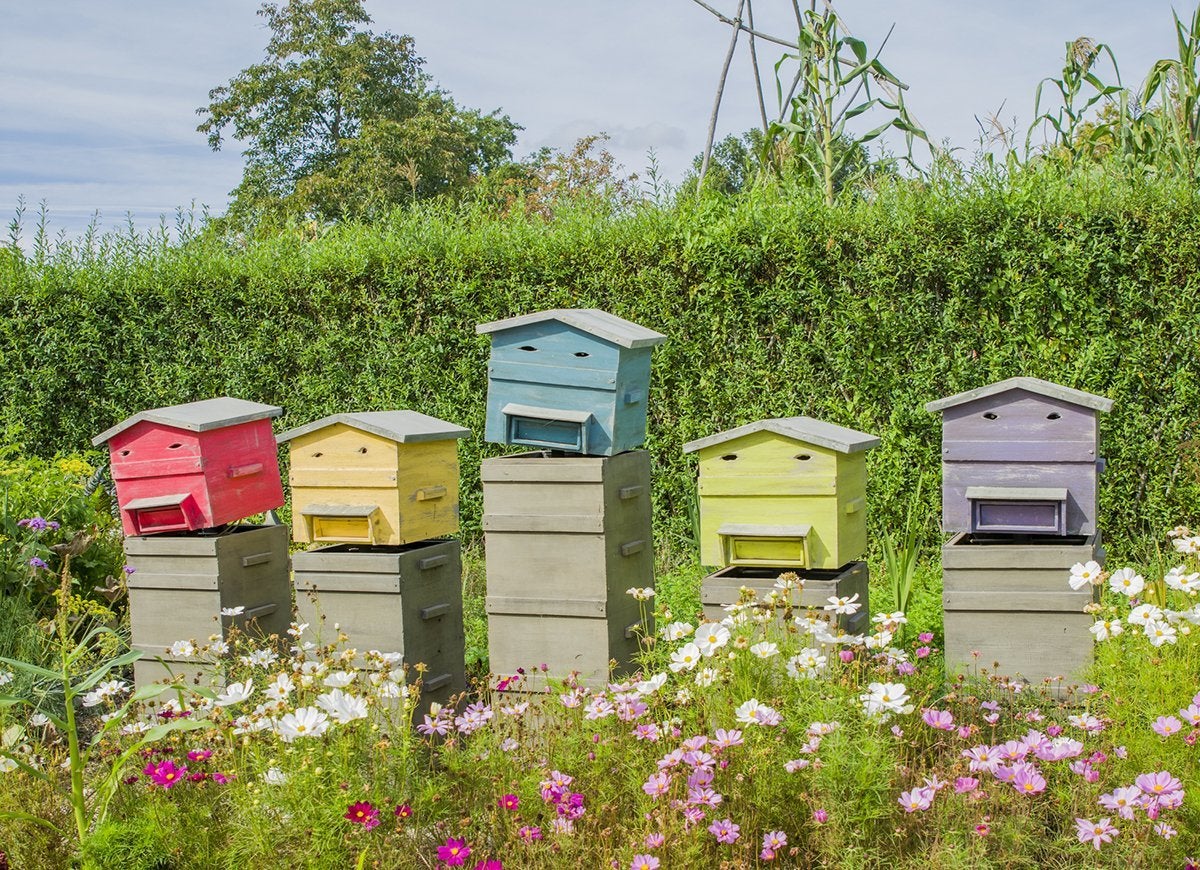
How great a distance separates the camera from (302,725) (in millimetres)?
3045

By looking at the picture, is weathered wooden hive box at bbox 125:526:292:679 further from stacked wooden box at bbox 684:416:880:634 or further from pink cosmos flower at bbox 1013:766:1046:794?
pink cosmos flower at bbox 1013:766:1046:794

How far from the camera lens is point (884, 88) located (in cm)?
801

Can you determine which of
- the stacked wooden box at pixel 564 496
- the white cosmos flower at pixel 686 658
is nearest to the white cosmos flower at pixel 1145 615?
the white cosmos flower at pixel 686 658

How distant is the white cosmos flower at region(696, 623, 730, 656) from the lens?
11.4 feet

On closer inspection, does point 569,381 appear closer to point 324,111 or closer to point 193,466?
point 193,466

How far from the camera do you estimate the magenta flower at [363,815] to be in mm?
2775

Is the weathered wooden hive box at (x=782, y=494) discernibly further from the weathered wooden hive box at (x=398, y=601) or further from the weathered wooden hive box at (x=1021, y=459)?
the weathered wooden hive box at (x=398, y=601)

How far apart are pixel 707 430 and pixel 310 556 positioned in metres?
3.16

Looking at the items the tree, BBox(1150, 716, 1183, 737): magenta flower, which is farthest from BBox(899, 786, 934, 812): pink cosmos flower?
the tree

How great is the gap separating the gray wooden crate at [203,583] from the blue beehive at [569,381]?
1.27 metres

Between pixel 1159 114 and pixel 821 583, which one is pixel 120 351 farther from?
pixel 1159 114

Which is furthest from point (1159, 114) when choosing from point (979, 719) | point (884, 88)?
point (979, 719)

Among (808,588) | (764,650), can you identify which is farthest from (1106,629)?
(764,650)

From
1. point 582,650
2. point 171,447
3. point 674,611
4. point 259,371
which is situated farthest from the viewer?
point 259,371
